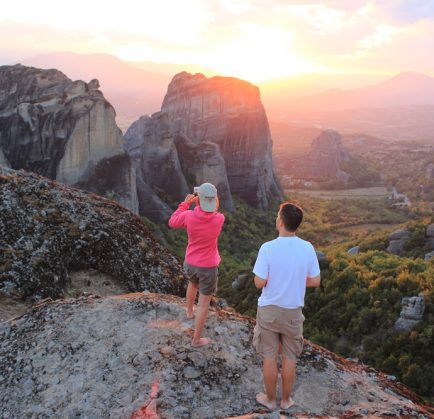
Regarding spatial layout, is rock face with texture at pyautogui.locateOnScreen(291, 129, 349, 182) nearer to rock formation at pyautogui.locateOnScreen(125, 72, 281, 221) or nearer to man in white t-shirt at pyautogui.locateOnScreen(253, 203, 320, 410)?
rock formation at pyautogui.locateOnScreen(125, 72, 281, 221)

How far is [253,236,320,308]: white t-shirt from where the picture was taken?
5.54 m

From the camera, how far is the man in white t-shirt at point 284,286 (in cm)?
Result: 554

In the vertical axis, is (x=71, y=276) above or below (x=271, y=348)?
below

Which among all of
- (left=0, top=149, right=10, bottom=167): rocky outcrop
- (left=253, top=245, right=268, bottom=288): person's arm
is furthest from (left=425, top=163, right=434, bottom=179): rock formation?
(left=253, top=245, right=268, bottom=288): person's arm

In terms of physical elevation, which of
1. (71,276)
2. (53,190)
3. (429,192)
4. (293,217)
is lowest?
(429,192)

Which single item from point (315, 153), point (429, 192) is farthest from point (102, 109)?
point (315, 153)

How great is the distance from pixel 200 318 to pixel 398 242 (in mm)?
21427

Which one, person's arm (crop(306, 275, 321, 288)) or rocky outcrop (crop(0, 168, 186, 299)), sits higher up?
person's arm (crop(306, 275, 321, 288))

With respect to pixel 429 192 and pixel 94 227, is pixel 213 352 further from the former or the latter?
pixel 429 192

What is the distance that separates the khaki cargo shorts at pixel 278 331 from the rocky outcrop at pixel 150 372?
753 millimetres

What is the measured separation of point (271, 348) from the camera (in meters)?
5.82

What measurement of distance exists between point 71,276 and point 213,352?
206 inches

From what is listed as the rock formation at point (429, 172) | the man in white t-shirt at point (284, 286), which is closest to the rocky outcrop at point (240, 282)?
the man in white t-shirt at point (284, 286)

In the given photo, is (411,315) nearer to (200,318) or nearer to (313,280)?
(200,318)
